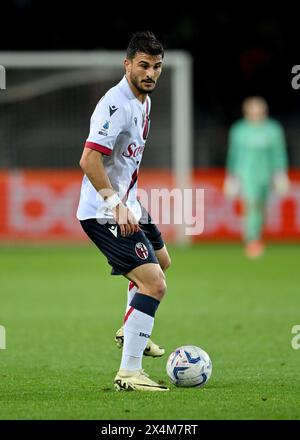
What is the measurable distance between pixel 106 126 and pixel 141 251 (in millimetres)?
820

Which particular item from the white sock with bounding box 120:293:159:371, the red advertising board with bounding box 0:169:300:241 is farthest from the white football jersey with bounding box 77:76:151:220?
the red advertising board with bounding box 0:169:300:241

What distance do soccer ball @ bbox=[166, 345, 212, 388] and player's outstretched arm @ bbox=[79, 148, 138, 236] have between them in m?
0.94

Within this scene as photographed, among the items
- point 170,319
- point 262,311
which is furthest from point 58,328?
point 262,311

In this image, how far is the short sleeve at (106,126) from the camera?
7113mm

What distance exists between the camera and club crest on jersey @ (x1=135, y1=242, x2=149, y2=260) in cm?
720

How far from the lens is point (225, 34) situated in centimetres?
2752

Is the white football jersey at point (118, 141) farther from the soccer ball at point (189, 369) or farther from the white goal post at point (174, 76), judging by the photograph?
the white goal post at point (174, 76)

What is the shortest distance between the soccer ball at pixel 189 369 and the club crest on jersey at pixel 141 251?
0.73 metres

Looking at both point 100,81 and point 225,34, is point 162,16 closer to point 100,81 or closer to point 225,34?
point 225,34

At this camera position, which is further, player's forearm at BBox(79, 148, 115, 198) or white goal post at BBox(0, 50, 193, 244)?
white goal post at BBox(0, 50, 193, 244)

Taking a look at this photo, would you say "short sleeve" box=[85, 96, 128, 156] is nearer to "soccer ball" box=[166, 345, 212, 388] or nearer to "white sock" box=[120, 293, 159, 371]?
"white sock" box=[120, 293, 159, 371]

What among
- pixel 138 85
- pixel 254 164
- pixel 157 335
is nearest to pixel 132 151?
pixel 138 85

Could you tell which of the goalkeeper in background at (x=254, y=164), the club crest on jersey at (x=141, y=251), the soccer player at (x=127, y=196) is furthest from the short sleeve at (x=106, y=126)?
the goalkeeper in background at (x=254, y=164)

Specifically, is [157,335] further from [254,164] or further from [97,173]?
[254,164]
